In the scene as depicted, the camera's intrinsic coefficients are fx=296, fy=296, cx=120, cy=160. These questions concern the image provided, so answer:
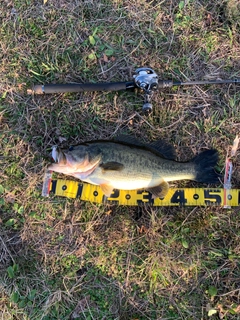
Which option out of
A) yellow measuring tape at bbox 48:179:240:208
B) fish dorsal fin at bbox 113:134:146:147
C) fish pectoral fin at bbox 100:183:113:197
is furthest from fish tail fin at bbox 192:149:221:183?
fish pectoral fin at bbox 100:183:113:197

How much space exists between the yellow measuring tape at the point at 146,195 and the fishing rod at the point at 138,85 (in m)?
0.99

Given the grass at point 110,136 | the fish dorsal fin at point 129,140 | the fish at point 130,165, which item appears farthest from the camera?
the grass at point 110,136

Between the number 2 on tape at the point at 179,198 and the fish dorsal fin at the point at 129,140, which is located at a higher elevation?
the fish dorsal fin at the point at 129,140

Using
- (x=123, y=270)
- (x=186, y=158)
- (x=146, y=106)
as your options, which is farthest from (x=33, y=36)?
(x=123, y=270)

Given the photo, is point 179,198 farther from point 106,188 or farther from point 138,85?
point 138,85

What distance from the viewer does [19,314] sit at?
3338 mm

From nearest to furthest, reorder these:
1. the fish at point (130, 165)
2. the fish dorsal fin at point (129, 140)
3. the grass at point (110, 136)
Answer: the fish at point (130, 165) → the fish dorsal fin at point (129, 140) → the grass at point (110, 136)

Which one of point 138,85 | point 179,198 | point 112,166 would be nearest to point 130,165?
point 112,166

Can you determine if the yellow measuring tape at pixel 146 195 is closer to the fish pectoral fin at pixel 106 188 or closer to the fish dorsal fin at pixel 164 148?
the fish pectoral fin at pixel 106 188

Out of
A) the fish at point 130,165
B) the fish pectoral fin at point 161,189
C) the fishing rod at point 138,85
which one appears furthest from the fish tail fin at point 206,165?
the fishing rod at point 138,85

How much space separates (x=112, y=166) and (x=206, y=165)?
1028 millimetres

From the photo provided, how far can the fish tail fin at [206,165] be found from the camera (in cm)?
318

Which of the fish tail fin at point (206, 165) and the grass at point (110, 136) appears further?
the grass at point (110, 136)

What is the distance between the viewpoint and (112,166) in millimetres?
3020
